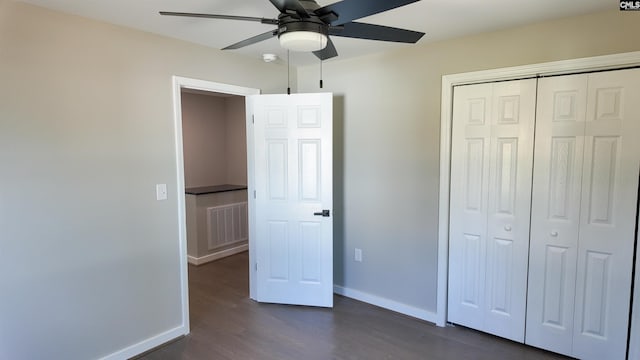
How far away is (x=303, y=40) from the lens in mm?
1646

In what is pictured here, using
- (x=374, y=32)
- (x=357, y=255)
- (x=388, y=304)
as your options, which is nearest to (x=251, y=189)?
(x=357, y=255)

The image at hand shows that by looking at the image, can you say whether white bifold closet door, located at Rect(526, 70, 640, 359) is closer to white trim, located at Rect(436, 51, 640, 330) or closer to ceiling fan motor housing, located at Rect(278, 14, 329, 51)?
white trim, located at Rect(436, 51, 640, 330)

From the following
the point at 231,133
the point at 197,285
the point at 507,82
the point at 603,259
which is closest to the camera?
the point at 603,259

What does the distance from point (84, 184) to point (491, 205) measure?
290 centimetres

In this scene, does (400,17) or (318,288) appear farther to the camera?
(318,288)

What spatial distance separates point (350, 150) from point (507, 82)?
1.46 m

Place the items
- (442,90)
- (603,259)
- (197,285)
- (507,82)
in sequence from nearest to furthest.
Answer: (603,259), (507,82), (442,90), (197,285)

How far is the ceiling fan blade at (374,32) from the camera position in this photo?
1717mm

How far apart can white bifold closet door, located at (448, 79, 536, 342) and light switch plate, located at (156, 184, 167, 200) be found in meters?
2.28

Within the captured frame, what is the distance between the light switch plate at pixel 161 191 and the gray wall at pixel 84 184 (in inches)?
1.5

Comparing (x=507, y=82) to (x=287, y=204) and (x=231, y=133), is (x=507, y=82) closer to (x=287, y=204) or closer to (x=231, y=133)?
(x=287, y=204)

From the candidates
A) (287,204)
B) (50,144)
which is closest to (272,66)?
(287,204)

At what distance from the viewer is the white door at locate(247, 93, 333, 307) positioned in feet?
10.6

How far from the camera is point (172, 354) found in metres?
2.65
